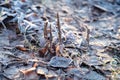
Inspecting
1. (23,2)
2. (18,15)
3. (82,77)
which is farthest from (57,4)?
(82,77)

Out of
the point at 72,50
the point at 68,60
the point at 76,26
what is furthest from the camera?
the point at 76,26

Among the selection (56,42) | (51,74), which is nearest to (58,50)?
(56,42)

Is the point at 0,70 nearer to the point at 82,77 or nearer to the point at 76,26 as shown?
the point at 82,77

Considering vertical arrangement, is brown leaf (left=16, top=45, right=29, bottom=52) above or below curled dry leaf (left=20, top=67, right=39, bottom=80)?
above

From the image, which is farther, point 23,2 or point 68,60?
point 23,2

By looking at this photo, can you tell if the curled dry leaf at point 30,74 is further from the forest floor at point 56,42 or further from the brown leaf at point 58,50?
the brown leaf at point 58,50

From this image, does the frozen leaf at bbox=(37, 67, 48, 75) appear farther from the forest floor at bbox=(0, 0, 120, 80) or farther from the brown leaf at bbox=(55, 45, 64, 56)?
the brown leaf at bbox=(55, 45, 64, 56)

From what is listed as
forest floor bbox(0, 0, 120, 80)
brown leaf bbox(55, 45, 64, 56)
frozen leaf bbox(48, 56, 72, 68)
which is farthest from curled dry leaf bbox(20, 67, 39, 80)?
brown leaf bbox(55, 45, 64, 56)
